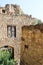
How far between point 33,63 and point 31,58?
0.20 feet

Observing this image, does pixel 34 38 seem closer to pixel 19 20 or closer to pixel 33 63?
pixel 33 63

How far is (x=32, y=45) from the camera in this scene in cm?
198

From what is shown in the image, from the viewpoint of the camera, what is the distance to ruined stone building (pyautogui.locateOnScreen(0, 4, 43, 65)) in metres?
1.90

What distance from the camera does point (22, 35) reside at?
7.18 ft

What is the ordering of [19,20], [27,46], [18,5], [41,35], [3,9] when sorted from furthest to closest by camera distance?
[18,5], [3,9], [19,20], [27,46], [41,35]

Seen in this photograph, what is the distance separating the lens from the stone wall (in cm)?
185

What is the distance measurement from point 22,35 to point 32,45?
0.84ft

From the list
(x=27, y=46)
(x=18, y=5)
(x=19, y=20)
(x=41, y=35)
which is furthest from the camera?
(x=18, y=5)

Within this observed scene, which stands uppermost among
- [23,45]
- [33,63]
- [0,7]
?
[0,7]

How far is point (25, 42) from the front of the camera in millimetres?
2125

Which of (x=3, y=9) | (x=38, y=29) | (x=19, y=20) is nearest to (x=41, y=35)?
(x=38, y=29)

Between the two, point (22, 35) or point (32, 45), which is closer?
point (32, 45)

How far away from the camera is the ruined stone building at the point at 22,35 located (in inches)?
75.0

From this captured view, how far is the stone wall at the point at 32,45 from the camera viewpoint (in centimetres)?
185
